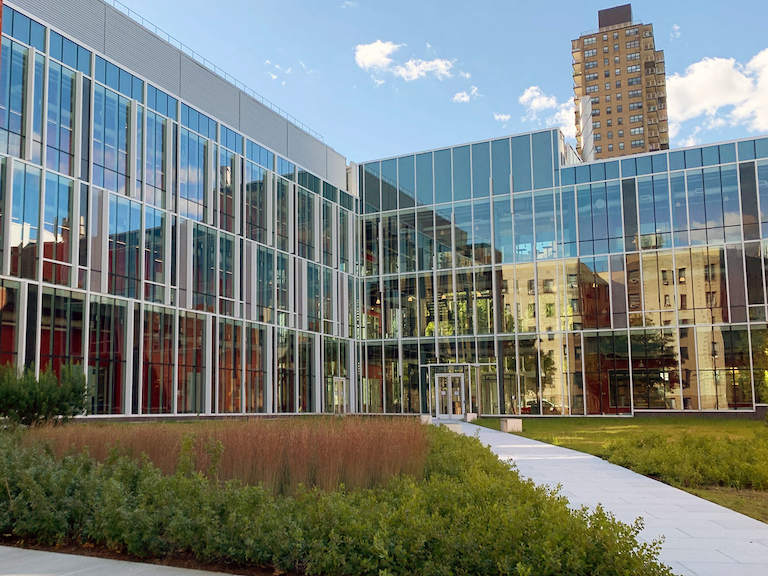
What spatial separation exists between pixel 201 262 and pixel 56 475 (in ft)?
79.9

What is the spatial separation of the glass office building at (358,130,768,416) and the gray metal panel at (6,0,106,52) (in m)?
21.7

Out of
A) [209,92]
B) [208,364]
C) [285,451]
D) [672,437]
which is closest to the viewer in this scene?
[285,451]

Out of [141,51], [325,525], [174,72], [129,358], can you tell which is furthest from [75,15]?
[325,525]

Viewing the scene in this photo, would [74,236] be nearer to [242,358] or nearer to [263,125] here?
[242,358]

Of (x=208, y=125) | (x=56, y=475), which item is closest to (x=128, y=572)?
(x=56, y=475)

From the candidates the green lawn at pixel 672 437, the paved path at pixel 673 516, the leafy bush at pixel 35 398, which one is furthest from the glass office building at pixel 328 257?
the paved path at pixel 673 516

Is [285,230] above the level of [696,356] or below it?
above

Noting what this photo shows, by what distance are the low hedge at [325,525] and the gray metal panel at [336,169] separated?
119ft

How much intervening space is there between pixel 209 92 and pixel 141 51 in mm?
4566

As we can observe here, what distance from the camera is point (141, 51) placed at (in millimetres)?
28781

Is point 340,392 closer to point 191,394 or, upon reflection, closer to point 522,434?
point 191,394

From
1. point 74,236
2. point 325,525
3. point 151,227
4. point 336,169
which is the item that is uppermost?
point 336,169

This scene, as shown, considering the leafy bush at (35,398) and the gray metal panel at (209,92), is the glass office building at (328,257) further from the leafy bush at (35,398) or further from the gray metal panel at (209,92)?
the leafy bush at (35,398)

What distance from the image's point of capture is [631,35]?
111 m
